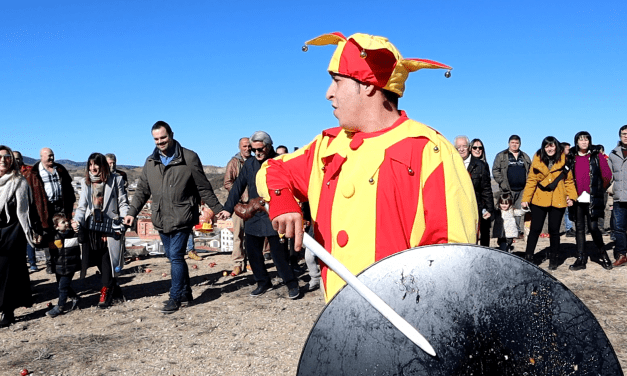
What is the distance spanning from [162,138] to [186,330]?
215cm

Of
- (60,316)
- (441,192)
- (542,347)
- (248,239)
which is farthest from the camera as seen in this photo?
(248,239)

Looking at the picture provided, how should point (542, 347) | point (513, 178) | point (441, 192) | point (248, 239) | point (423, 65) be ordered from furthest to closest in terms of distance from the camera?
point (513, 178)
point (248, 239)
point (423, 65)
point (441, 192)
point (542, 347)

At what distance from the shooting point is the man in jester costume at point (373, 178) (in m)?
Answer: 1.88

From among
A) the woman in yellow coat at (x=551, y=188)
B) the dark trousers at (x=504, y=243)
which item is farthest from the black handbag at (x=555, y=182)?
the dark trousers at (x=504, y=243)

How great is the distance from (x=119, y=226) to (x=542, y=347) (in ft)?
19.3

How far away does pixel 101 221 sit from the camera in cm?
627

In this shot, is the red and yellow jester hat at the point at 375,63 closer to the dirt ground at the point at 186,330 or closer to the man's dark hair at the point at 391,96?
the man's dark hair at the point at 391,96

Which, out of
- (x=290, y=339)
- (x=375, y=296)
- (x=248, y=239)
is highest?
(x=375, y=296)

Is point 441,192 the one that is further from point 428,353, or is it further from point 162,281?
point 162,281

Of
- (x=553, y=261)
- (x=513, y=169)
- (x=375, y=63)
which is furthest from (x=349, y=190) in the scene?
(x=513, y=169)

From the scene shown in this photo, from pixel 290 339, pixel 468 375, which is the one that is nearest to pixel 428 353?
pixel 468 375

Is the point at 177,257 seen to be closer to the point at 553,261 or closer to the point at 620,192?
the point at 553,261

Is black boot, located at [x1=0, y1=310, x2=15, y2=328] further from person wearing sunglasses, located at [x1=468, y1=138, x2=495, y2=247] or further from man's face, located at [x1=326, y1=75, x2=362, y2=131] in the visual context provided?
person wearing sunglasses, located at [x1=468, y1=138, x2=495, y2=247]

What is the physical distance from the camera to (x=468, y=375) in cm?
131
